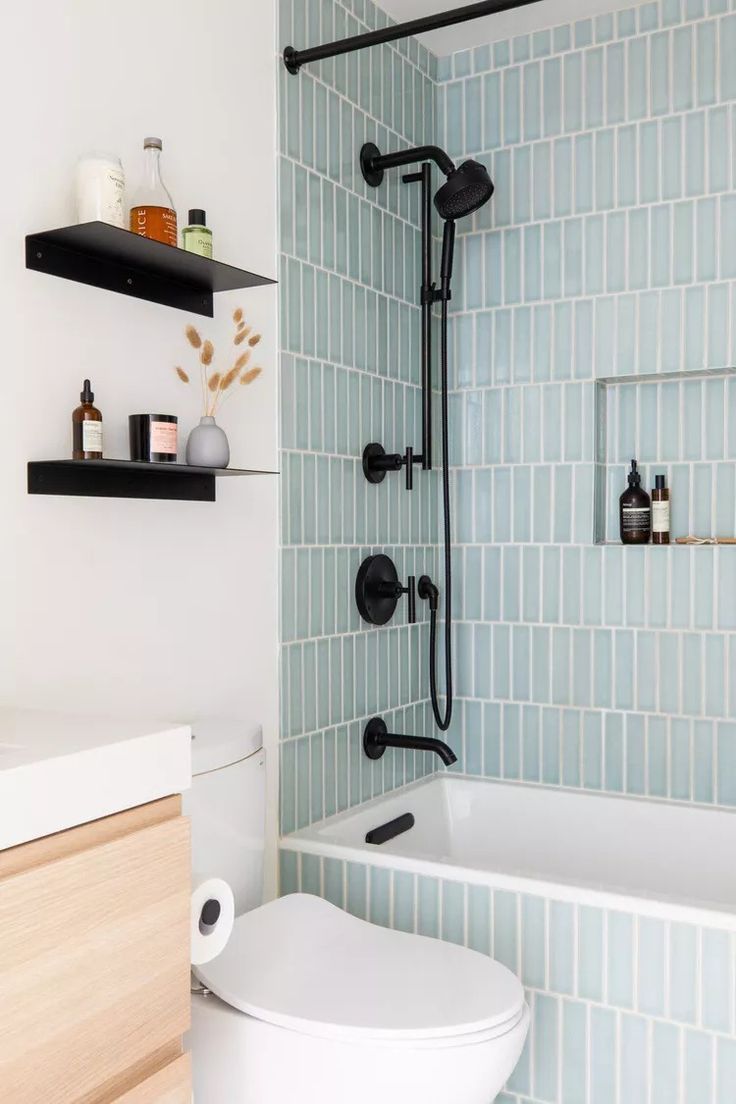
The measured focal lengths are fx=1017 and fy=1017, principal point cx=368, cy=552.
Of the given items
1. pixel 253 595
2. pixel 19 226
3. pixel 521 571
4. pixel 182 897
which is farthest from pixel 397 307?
pixel 182 897

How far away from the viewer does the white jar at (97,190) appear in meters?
1.68

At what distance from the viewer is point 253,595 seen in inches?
89.1

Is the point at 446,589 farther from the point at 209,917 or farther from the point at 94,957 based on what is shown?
the point at 94,957

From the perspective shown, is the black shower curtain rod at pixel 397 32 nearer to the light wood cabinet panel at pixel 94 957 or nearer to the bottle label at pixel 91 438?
the bottle label at pixel 91 438

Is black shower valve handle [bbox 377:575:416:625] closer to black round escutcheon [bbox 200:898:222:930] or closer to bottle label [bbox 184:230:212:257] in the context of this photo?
bottle label [bbox 184:230:212:257]

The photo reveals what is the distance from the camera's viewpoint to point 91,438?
5.51 ft

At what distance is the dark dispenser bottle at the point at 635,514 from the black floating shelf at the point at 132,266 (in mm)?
1260

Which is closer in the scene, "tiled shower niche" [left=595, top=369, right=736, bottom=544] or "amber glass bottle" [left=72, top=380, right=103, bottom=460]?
"amber glass bottle" [left=72, top=380, right=103, bottom=460]

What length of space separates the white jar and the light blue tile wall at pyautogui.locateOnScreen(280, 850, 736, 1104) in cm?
141

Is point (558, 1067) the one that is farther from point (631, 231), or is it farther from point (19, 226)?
point (631, 231)

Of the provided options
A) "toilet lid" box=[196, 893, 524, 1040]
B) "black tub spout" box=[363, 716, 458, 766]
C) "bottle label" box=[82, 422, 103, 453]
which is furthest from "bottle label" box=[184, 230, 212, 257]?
"black tub spout" box=[363, 716, 458, 766]

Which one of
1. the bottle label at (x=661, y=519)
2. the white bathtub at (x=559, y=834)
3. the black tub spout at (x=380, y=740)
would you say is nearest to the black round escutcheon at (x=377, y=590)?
the black tub spout at (x=380, y=740)

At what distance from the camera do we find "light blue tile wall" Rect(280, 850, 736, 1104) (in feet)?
5.99

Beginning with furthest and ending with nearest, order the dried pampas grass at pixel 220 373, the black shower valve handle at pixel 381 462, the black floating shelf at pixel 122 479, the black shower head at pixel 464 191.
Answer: the black shower valve handle at pixel 381 462
the black shower head at pixel 464 191
the dried pampas grass at pixel 220 373
the black floating shelf at pixel 122 479
